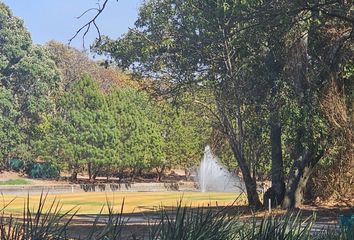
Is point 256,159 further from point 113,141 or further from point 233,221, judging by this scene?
point 113,141

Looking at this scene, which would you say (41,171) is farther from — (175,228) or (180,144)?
(175,228)

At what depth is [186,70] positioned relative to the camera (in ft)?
76.2

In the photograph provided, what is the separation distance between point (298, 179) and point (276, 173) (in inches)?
44.0

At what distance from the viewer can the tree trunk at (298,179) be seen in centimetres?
2330

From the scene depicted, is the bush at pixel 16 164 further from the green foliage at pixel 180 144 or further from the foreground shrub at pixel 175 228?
the foreground shrub at pixel 175 228

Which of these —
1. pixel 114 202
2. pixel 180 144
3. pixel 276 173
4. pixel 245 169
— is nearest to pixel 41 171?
pixel 180 144

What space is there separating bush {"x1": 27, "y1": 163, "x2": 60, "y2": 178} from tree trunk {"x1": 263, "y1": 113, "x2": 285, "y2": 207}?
34.6 m

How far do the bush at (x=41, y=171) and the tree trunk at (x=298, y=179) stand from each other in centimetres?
Result: 3556

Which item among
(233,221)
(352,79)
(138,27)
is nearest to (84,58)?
(138,27)

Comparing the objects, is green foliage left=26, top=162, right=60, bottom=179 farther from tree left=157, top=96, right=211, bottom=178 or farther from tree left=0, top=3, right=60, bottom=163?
tree left=157, top=96, right=211, bottom=178

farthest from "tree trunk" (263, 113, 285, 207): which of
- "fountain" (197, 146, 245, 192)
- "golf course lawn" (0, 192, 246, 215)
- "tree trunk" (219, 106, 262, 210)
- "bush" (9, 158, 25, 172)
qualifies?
"bush" (9, 158, 25, 172)

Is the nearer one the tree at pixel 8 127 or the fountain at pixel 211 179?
the fountain at pixel 211 179

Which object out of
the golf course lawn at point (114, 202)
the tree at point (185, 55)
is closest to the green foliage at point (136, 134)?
the golf course lawn at point (114, 202)

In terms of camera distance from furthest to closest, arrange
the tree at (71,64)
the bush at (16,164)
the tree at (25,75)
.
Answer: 1. the tree at (71,64)
2. the tree at (25,75)
3. the bush at (16,164)
